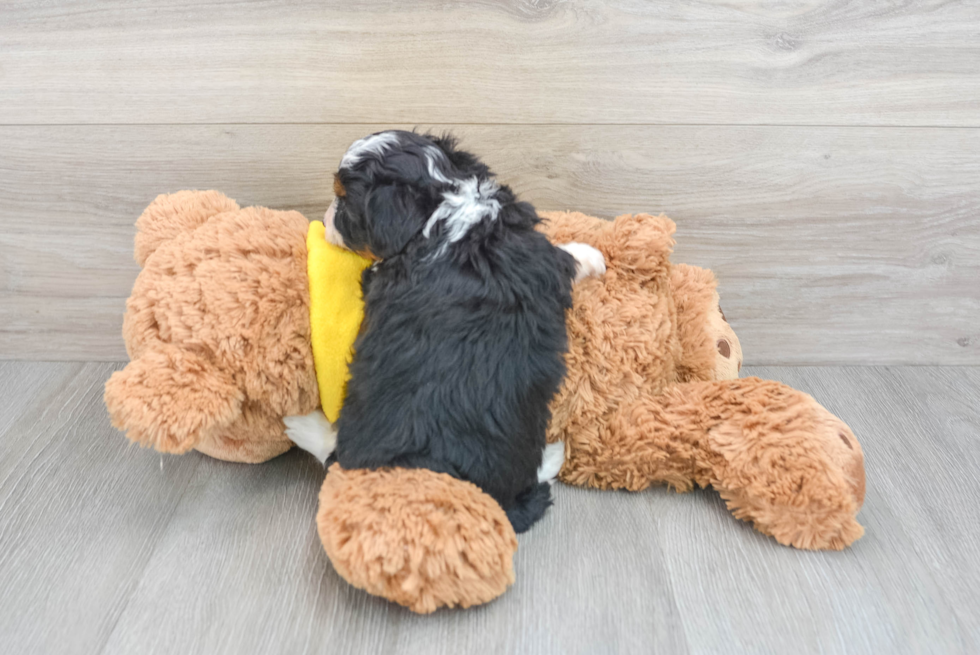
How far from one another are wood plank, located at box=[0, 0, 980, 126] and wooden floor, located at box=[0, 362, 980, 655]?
441 millimetres

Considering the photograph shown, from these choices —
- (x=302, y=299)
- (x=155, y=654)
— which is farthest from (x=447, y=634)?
(x=302, y=299)

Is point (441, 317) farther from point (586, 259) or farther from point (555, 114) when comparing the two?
point (555, 114)

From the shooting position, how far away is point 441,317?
656 millimetres

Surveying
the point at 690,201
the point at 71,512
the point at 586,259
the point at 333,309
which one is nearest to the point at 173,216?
the point at 333,309

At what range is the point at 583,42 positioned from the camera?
0.85 metres

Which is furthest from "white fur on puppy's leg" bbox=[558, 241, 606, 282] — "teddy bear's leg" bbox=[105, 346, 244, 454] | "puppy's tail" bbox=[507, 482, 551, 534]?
"teddy bear's leg" bbox=[105, 346, 244, 454]

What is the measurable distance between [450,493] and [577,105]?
52cm

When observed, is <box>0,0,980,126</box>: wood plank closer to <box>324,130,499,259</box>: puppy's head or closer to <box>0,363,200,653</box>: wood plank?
<box>324,130,499,259</box>: puppy's head

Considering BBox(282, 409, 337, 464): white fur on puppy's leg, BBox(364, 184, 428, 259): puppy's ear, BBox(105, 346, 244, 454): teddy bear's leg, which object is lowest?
BBox(282, 409, 337, 464): white fur on puppy's leg

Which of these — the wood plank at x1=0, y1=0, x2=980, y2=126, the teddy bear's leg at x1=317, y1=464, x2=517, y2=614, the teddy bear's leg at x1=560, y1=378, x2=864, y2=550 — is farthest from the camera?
Result: the wood plank at x1=0, y1=0, x2=980, y2=126

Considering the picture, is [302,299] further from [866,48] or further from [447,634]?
[866,48]

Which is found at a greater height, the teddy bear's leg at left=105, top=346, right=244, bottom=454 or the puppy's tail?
the teddy bear's leg at left=105, top=346, right=244, bottom=454

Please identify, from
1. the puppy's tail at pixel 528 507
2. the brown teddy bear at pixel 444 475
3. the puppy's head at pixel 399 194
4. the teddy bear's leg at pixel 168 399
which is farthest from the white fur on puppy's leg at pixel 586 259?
the teddy bear's leg at pixel 168 399

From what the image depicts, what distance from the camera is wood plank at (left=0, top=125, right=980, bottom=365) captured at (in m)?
0.90
